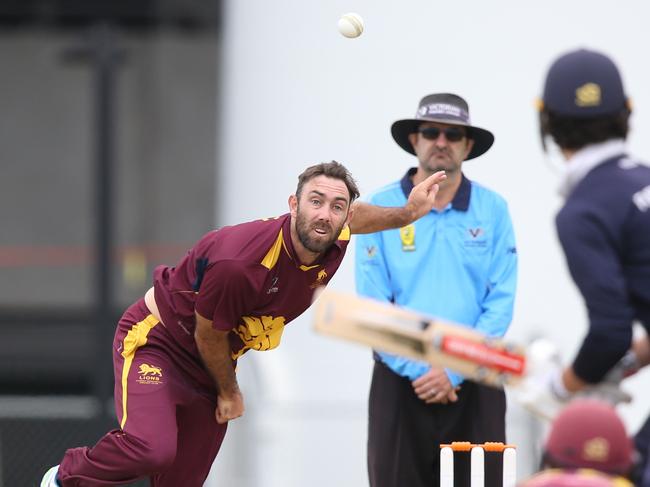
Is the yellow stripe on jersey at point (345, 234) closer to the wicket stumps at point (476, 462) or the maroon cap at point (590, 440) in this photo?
the wicket stumps at point (476, 462)

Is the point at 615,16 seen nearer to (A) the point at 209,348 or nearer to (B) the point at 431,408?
(B) the point at 431,408

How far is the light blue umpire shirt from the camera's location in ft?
17.8

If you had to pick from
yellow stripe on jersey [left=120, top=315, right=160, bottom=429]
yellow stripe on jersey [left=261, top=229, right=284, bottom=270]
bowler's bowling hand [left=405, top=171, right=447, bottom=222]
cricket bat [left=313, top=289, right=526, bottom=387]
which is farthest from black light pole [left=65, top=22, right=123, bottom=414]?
cricket bat [left=313, top=289, right=526, bottom=387]

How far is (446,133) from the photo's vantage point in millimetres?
5477

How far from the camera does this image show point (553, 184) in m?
6.78

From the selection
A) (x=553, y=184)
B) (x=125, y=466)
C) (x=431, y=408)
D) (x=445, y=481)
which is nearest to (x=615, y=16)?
(x=553, y=184)

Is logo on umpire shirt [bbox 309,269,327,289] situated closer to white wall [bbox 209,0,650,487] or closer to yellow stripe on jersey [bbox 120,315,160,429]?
yellow stripe on jersey [bbox 120,315,160,429]

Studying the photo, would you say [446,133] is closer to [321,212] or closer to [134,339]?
[321,212]

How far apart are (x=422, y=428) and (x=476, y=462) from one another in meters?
0.57

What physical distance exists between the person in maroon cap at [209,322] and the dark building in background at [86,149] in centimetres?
1032

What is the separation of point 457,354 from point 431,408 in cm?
207

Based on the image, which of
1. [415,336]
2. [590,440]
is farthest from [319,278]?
[590,440]

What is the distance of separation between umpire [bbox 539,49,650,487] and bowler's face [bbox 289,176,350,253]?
1.28 m

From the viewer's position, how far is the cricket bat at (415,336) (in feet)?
11.4
